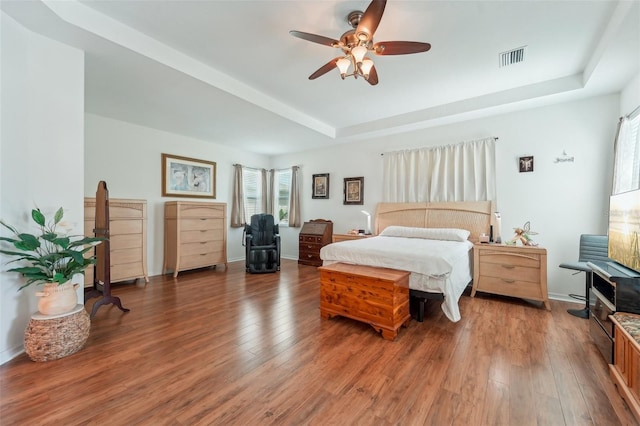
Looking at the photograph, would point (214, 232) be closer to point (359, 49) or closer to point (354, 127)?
point (354, 127)

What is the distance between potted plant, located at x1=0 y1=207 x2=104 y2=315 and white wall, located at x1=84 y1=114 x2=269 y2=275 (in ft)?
7.20

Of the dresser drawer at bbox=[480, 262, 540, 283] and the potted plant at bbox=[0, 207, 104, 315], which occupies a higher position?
the potted plant at bbox=[0, 207, 104, 315]

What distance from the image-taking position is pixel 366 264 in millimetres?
2822

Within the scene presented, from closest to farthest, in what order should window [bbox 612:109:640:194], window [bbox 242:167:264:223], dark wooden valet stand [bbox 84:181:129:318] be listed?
window [bbox 612:109:640:194], dark wooden valet stand [bbox 84:181:129:318], window [bbox 242:167:264:223]

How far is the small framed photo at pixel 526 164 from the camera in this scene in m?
3.61

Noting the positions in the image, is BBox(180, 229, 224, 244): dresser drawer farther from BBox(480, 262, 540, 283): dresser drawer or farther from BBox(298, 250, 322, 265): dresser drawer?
BBox(480, 262, 540, 283): dresser drawer

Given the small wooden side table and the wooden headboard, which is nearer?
the small wooden side table

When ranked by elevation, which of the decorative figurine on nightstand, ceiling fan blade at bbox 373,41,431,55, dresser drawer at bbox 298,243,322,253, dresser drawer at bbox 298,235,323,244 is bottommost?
dresser drawer at bbox 298,243,322,253

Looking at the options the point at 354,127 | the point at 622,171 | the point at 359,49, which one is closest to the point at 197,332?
the point at 359,49

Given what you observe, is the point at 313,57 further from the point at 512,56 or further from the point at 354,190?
the point at 354,190

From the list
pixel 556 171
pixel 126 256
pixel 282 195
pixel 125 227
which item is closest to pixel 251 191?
pixel 282 195

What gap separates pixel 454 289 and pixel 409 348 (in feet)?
2.65

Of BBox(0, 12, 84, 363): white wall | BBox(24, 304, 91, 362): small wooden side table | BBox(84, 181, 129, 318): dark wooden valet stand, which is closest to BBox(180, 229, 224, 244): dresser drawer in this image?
BBox(84, 181, 129, 318): dark wooden valet stand

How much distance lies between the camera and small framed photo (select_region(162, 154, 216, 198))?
187 inches
